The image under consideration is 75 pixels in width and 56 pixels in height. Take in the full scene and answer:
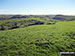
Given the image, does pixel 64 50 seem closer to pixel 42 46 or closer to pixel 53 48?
pixel 53 48

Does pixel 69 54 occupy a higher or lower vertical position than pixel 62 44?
lower

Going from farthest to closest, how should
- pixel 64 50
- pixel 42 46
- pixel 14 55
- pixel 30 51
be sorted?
pixel 42 46, pixel 64 50, pixel 30 51, pixel 14 55

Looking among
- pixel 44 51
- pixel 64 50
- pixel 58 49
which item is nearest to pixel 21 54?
pixel 44 51

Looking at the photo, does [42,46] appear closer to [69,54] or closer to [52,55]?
[52,55]

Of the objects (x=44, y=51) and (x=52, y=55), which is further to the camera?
(x=44, y=51)

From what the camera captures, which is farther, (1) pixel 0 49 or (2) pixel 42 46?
(2) pixel 42 46

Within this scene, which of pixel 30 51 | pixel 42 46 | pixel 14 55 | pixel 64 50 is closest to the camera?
pixel 14 55

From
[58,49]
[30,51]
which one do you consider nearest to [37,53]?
[30,51]

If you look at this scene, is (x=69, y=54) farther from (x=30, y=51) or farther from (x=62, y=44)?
(x=30, y=51)
